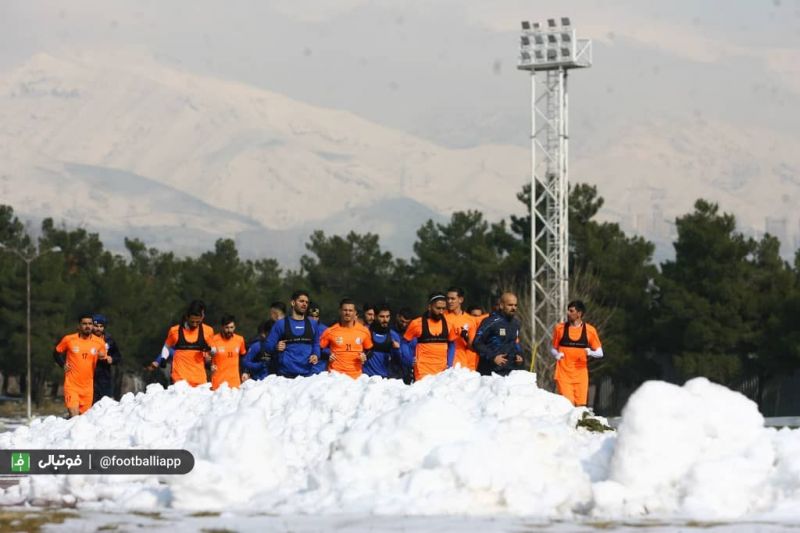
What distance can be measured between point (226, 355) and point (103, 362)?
1.67m

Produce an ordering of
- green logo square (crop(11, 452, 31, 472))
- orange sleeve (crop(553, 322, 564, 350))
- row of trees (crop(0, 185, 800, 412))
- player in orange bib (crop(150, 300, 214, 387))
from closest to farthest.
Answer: green logo square (crop(11, 452, 31, 472)), orange sleeve (crop(553, 322, 564, 350)), player in orange bib (crop(150, 300, 214, 387)), row of trees (crop(0, 185, 800, 412))

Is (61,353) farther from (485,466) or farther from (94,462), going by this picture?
(485,466)

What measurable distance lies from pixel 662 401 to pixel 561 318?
1836 inches

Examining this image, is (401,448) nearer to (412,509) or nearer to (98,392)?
(412,509)

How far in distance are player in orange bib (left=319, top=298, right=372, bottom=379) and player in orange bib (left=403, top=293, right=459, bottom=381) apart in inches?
26.8

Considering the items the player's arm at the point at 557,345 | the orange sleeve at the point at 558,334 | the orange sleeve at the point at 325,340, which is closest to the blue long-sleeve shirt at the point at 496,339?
the player's arm at the point at 557,345

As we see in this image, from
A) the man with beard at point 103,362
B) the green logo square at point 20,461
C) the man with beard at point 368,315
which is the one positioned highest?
the man with beard at point 368,315

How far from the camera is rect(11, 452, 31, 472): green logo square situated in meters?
15.4

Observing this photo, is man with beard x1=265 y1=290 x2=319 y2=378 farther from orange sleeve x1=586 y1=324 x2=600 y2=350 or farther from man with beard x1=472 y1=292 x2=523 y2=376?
orange sleeve x1=586 y1=324 x2=600 y2=350

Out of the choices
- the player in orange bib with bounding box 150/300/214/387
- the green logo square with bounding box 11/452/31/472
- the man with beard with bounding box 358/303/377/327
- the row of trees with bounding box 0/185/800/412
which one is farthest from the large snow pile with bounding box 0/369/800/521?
the row of trees with bounding box 0/185/800/412

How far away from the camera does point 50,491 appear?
Answer: 13.8 metres

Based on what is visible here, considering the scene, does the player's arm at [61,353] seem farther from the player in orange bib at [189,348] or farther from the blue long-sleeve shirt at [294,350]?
the blue long-sleeve shirt at [294,350]

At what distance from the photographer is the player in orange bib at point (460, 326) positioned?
19.7 metres

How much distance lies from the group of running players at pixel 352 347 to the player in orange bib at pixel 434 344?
A: 0.04ft
